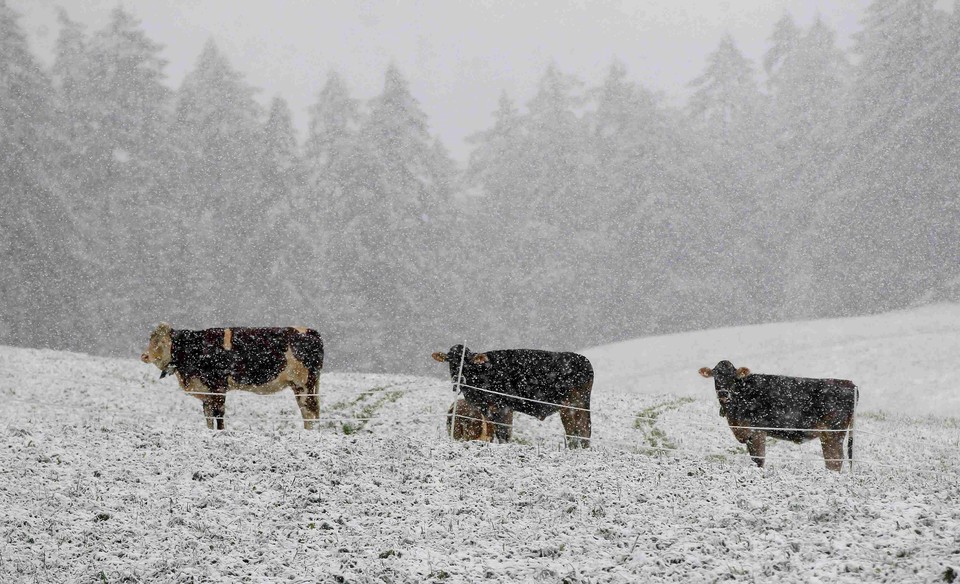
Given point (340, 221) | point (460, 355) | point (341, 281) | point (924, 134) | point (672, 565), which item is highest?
point (924, 134)

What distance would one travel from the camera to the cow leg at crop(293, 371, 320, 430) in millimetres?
14805

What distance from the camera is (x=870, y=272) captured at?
3741cm

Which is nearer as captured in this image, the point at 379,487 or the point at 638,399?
the point at 379,487

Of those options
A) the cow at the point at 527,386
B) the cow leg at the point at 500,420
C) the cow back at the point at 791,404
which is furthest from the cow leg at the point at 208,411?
the cow back at the point at 791,404

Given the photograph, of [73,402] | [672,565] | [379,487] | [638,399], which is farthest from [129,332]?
[672,565]

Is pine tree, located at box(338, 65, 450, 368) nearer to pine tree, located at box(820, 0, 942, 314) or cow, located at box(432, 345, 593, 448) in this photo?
pine tree, located at box(820, 0, 942, 314)

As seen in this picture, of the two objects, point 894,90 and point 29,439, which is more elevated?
point 894,90

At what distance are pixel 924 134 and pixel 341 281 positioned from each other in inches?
961

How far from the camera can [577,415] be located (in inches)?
521

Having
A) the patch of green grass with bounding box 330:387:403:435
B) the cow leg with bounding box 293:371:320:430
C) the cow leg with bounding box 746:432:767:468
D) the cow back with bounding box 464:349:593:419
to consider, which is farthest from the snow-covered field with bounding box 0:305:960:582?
the cow back with bounding box 464:349:593:419

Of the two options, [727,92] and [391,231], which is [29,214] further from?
[727,92]

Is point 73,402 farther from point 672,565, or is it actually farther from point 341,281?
point 341,281

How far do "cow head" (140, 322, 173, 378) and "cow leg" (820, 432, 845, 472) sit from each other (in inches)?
398

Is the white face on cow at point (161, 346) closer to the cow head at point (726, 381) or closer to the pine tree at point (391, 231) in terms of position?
the cow head at point (726, 381)
